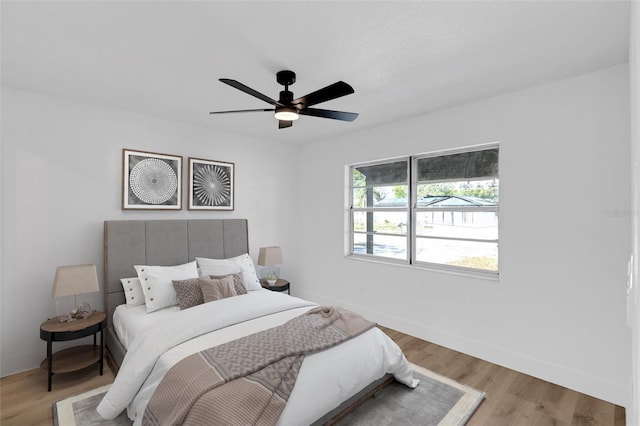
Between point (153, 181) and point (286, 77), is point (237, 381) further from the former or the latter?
point (153, 181)

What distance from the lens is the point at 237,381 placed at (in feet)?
5.62

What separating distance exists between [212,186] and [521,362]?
381cm

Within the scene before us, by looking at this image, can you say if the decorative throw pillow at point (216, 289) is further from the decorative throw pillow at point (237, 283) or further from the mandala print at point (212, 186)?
the mandala print at point (212, 186)

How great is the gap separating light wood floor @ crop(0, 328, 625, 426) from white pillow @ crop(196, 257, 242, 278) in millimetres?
1213

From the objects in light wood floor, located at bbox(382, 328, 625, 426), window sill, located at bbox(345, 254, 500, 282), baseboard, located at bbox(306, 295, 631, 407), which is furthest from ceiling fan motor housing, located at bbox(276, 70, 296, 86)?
baseboard, located at bbox(306, 295, 631, 407)

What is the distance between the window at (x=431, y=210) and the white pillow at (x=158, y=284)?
7.84ft

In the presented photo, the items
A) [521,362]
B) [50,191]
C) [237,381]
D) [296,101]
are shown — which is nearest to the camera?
[237,381]

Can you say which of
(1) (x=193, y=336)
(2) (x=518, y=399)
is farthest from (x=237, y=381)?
(2) (x=518, y=399)

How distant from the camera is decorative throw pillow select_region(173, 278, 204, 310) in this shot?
291 cm

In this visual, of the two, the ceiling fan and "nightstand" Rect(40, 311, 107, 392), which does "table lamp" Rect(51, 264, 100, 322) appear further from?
the ceiling fan

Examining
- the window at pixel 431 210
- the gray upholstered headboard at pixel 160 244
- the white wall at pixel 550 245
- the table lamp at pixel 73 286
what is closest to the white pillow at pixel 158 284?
the gray upholstered headboard at pixel 160 244

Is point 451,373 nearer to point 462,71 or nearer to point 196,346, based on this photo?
point 196,346

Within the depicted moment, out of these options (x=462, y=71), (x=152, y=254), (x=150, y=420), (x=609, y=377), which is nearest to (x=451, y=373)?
(x=609, y=377)

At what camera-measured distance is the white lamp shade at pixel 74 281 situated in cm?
261
